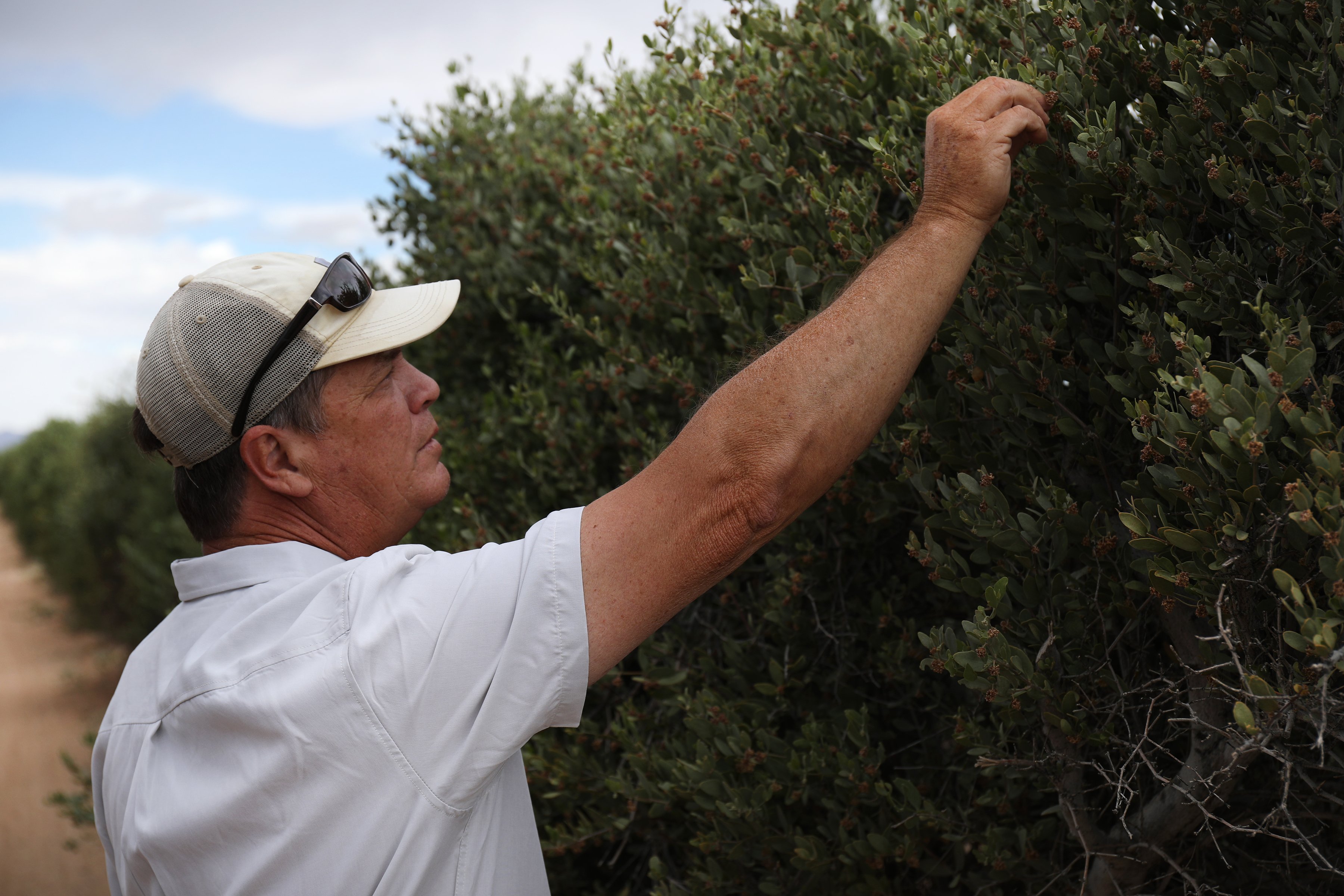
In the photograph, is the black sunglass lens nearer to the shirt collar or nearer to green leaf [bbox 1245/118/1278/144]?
the shirt collar

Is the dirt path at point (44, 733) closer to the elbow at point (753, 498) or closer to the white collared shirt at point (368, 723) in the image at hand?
the white collared shirt at point (368, 723)

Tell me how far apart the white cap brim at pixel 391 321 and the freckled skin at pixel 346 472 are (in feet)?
0.14

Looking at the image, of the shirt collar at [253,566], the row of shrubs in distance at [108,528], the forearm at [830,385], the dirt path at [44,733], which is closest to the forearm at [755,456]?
the forearm at [830,385]

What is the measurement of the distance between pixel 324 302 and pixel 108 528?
15554mm

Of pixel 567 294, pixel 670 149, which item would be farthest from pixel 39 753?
pixel 670 149

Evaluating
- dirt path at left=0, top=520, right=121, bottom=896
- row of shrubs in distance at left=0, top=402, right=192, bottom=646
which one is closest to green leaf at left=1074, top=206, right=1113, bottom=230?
row of shrubs in distance at left=0, top=402, right=192, bottom=646

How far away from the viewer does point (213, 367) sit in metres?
2.10

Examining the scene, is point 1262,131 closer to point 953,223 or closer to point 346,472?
point 953,223

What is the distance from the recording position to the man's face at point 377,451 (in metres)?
2.17

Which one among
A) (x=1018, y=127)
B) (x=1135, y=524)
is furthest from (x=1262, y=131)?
(x=1135, y=524)

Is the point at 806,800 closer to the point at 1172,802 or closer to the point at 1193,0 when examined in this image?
the point at 1172,802

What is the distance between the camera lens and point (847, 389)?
5.74 ft

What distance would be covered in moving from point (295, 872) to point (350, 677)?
37 cm

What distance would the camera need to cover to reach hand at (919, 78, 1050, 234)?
185cm
